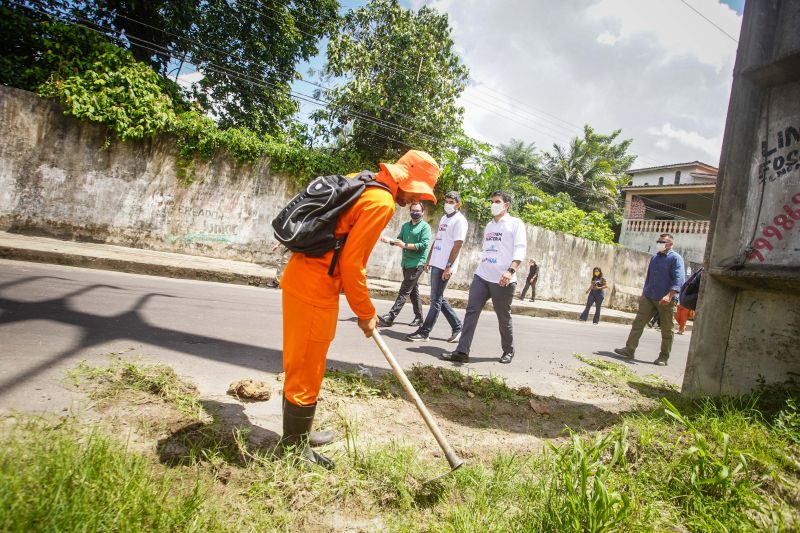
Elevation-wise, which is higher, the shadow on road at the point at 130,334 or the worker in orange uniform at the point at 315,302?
the worker in orange uniform at the point at 315,302

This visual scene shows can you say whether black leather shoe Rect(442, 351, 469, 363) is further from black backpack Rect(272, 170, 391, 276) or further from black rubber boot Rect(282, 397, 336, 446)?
black backpack Rect(272, 170, 391, 276)

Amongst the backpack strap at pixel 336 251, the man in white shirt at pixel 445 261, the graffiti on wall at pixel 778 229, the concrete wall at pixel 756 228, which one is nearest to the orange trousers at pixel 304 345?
the backpack strap at pixel 336 251

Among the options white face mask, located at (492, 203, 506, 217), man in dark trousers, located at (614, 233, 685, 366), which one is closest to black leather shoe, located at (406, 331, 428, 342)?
white face mask, located at (492, 203, 506, 217)

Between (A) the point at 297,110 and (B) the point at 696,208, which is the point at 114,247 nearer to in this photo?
(A) the point at 297,110

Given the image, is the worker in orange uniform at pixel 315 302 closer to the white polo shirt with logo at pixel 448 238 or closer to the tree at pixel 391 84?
the white polo shirt with logo at pixel 448 238

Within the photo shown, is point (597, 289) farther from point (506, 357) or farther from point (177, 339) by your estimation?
point (177, 339)

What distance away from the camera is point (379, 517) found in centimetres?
196

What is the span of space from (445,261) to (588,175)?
100 ft

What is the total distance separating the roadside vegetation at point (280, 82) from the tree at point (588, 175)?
13482 millimetres

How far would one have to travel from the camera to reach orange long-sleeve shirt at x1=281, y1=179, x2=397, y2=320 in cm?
222

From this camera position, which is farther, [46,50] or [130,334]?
[46,50]

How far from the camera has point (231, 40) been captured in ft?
50.4

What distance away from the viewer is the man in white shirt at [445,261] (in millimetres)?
5641

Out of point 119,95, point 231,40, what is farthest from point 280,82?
point 119,95
